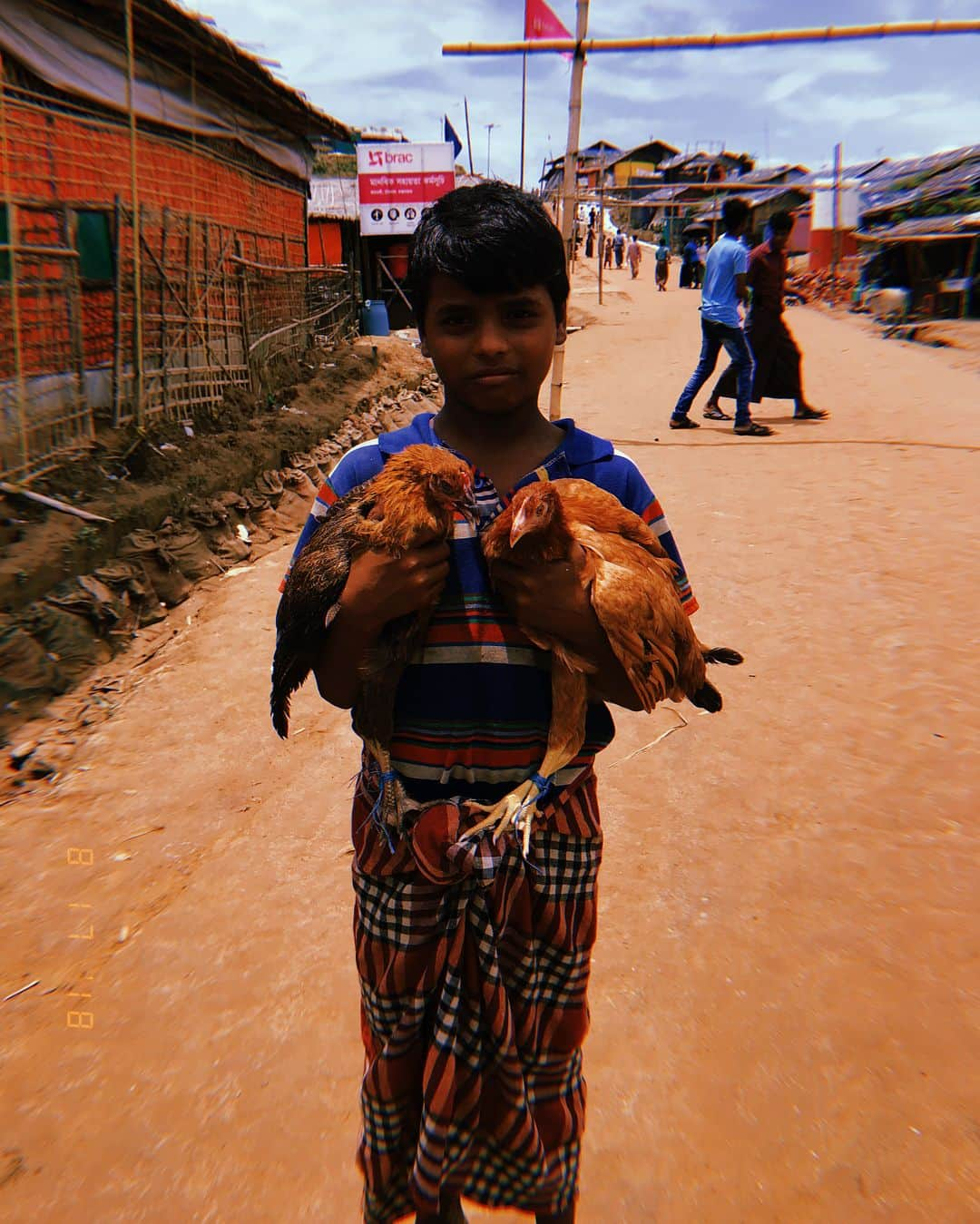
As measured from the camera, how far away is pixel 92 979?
252 centimetres

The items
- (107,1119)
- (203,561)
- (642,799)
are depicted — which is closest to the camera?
(107,1119)

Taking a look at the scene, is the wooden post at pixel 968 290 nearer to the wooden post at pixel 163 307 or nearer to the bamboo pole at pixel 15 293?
the wooden post at pixel 163 307

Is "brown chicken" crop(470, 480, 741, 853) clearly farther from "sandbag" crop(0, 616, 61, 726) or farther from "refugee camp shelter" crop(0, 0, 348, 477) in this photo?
"refugee camp shelter" crop(0, 0, 348, 477)

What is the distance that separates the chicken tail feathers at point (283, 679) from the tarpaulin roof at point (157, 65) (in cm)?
648

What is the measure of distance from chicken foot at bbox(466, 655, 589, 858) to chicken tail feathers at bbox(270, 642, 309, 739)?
1.32 ft

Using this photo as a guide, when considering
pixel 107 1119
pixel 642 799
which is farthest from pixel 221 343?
pixel 107 1119

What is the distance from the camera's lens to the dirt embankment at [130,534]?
4113mm

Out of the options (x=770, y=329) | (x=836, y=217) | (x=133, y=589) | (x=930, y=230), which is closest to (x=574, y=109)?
(x=770, y=329)

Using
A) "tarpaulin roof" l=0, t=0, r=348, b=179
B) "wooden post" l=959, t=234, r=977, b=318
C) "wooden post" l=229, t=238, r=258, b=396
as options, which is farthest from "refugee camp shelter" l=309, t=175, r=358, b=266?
"wooden post" l=959, t=234, r=977, b=318

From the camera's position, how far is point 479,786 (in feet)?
4.58

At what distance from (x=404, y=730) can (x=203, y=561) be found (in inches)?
183

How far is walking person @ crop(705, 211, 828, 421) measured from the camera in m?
8.50

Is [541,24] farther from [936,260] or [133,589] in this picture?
[936,260]

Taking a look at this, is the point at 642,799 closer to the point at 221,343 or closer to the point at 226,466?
the point at 226,466
